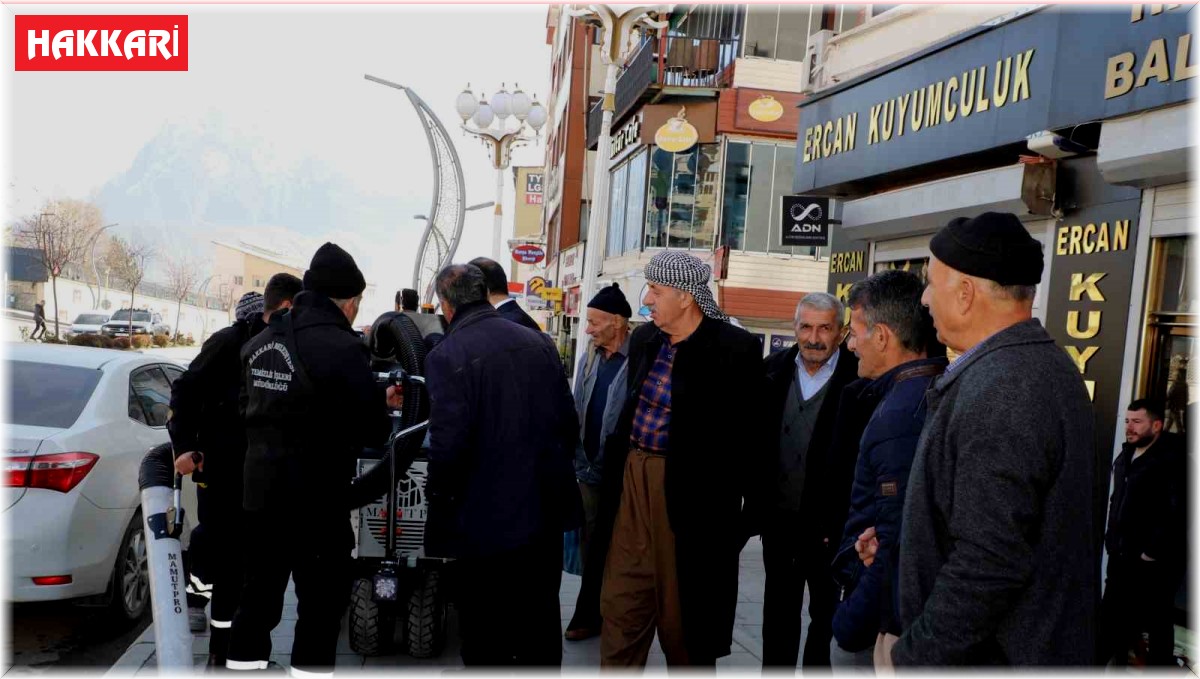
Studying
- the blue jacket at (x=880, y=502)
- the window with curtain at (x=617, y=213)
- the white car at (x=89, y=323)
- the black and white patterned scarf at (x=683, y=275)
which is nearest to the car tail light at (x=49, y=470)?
the black and white patterned scarf at (x=683, y=275)

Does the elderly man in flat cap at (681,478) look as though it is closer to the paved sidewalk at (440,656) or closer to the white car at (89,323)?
the paved sidewalk at (440,656)

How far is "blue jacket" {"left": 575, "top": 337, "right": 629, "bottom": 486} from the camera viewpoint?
539 centimetres

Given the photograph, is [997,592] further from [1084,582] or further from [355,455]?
[355,455]

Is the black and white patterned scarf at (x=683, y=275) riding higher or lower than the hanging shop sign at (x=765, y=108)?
lower

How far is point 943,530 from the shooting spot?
7.74ft

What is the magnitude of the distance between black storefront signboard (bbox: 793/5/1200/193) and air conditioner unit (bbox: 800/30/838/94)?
311 mm

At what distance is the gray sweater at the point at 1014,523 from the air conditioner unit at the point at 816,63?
30.7ft

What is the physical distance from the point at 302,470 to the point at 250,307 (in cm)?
164

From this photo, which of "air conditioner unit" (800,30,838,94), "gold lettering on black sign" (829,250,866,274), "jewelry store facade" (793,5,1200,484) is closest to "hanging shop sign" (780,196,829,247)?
"gold lettering on black sign" (829,250,866,274)

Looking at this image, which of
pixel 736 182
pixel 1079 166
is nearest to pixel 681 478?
pixel 1079 166

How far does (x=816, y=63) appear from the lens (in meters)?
11.4

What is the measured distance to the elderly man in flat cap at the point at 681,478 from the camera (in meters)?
4.35

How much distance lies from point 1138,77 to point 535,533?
475cm

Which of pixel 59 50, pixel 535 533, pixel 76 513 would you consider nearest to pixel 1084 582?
pixel 535 533
